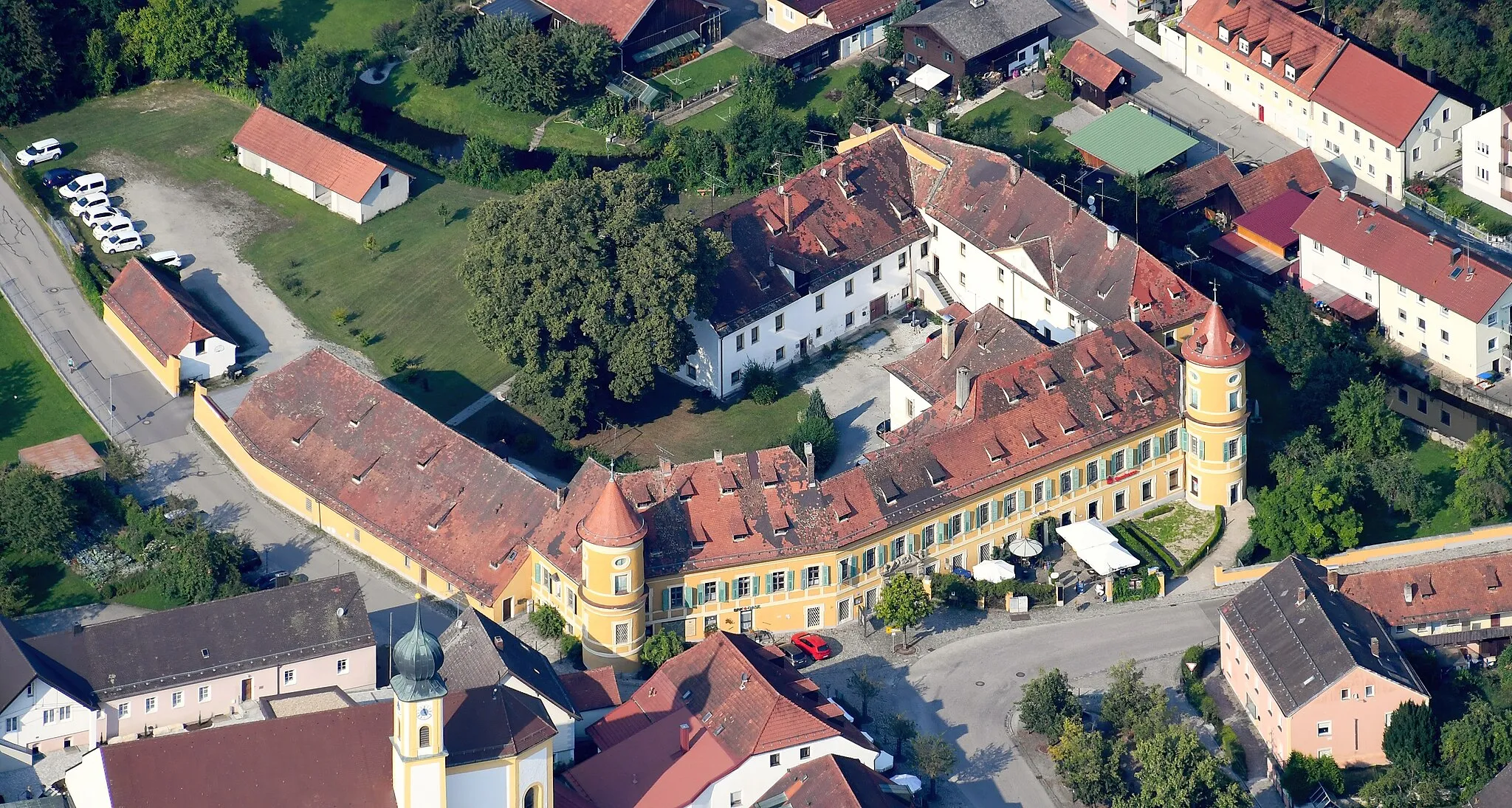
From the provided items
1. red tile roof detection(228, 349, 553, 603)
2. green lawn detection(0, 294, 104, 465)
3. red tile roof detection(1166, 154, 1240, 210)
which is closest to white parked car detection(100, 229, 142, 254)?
green lawn detection(0, 294, 104, 465)

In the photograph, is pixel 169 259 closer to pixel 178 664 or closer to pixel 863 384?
pixel 863 384

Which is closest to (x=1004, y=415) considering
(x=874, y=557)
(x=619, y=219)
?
(x=874, y=557)

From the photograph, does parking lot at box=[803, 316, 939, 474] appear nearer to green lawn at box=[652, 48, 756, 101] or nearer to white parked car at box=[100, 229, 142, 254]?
green lawn at box=[652, 48, 756, 101]

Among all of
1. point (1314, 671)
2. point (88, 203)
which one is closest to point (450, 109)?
point (88, 203)

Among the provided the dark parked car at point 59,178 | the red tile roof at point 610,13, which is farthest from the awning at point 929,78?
the dark parked car at point 59,178

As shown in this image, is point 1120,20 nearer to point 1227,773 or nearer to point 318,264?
point 318,264

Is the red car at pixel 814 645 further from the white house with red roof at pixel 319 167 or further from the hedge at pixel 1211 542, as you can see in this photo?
the white house with red roof at pixel 319 167
